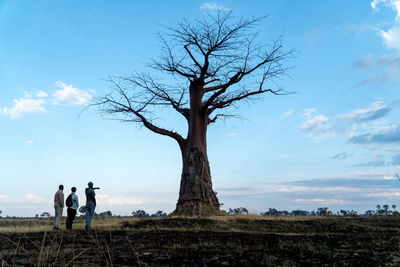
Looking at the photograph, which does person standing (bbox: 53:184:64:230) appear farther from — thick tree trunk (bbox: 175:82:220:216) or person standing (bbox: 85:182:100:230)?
thick tree trunk (bbox: 175:82:220:216)

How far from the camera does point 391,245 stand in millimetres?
6176

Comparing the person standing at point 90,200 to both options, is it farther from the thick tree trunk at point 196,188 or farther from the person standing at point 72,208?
the thick tree trunk at point 196,188

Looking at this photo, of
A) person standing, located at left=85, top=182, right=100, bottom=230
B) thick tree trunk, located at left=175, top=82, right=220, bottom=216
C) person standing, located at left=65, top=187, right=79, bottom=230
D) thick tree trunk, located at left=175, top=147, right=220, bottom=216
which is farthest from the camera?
thick tree trunk, located at left=175, top=82, right=220, bottom=216

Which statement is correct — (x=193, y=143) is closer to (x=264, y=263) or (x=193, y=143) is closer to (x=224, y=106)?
(x=224, y=106)

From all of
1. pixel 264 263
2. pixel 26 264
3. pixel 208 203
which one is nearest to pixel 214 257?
pixel 264 263

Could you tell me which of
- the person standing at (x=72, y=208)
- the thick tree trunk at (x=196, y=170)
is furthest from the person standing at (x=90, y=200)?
the thick tree trunk at (x=196, y=170)

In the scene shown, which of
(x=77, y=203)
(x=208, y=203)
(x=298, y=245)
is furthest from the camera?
(x=208, y=203)

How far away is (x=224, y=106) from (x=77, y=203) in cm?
1002

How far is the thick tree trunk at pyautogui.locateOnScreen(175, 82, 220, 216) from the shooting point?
1541cm

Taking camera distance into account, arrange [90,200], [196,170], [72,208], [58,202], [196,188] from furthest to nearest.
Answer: [196,170] < [196,188] < [58,202] < [72,208] < [90,200]

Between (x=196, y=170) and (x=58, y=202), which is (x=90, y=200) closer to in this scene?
(x=58, y=202)

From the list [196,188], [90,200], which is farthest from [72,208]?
[196,188]

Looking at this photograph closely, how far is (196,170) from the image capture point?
52.3 feet

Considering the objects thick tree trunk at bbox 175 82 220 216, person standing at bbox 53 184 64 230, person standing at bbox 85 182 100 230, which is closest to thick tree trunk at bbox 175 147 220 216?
thick tree trunk at bbox 175 82 220 216
